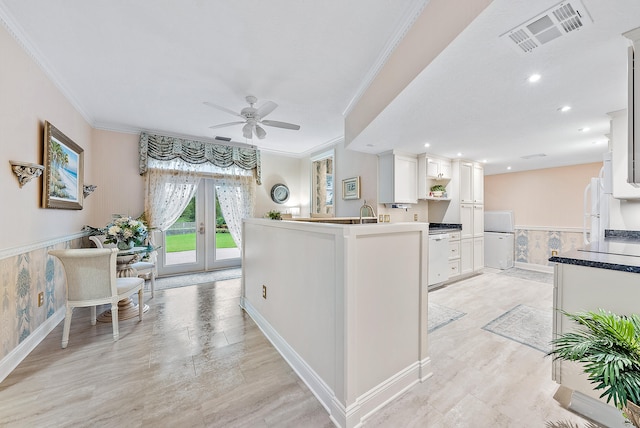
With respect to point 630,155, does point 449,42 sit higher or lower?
higher

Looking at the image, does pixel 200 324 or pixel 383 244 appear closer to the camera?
pixel 383 244

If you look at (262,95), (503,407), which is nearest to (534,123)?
(503,407)

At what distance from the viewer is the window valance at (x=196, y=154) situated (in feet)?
14.8

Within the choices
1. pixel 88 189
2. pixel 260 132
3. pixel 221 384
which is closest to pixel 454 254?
pixel 260 132

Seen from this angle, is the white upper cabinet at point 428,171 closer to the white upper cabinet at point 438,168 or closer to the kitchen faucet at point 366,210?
the white upper cabinet at point 438,168

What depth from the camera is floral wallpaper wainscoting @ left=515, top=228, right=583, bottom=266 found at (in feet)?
16.3

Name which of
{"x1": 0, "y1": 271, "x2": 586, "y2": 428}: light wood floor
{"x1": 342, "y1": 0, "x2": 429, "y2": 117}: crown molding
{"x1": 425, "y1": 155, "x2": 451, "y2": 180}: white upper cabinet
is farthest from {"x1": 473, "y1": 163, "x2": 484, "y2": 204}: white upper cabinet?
{"x1": 342, "y1": 0, "x2": 429, "y2": 117}: crown molding

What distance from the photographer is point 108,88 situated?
119 inches

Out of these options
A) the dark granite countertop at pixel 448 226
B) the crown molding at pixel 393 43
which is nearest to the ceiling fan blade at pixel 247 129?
the crown molding at pixel 393 43

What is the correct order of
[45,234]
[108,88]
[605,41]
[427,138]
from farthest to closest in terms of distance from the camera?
[427,138] → [108,88] → [45,234] → [605,41]

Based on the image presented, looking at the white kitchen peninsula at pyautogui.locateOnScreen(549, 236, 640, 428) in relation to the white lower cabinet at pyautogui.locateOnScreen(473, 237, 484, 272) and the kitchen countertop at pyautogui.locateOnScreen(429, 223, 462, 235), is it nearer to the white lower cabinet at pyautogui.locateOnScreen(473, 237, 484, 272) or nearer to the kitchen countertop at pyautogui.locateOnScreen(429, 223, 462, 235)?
the kitchen countertop at pyautogui.locateOnScreen(429, 223, 462, 235)

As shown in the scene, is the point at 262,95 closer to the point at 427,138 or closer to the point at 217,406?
the point at 427,138

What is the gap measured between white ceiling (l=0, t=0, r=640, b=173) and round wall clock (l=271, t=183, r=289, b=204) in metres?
2.55

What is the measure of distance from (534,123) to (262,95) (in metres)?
3.24
